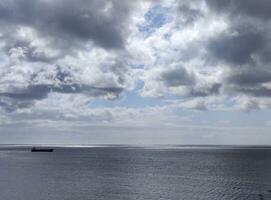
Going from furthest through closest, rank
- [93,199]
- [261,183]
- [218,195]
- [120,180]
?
[120,180] → [261,183] → [218,195] → [93,199]

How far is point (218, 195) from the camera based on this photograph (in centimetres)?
9275

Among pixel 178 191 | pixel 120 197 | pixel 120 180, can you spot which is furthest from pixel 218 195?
pixel 120 180

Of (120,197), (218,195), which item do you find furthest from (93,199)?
(218,195)

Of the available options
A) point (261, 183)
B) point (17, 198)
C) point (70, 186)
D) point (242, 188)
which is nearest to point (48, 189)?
point (70, 186)

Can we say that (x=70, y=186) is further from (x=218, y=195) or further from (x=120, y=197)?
(x=218, y=195)

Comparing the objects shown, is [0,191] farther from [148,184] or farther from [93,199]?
[148,184]

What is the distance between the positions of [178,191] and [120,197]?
17.1 meters

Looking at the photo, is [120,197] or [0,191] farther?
[0,191]

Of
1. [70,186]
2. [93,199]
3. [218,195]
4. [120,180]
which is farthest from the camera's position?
[120,180]

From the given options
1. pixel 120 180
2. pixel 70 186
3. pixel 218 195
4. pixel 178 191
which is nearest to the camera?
pixel 218 195

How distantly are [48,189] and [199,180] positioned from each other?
1865 inches

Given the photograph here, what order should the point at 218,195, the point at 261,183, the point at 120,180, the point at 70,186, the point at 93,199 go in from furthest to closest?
1. the point at 120,180
2. the point at 261,183
3. the point at 70,186
4. the point at 218,195
5. the point at 93,199

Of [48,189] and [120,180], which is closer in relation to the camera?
[48,189]

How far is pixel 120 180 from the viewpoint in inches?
4852
